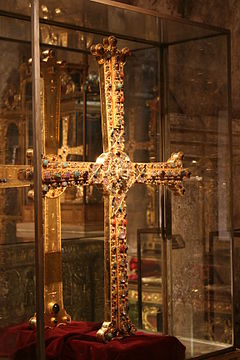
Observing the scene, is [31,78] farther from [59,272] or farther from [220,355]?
[220,355]

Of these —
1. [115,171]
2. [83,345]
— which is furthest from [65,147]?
[83,345]

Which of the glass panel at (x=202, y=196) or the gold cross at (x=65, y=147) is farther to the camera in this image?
the glass panel at (x=202, y=196)

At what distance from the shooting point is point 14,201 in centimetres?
310

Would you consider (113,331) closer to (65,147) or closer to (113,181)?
(113,181)

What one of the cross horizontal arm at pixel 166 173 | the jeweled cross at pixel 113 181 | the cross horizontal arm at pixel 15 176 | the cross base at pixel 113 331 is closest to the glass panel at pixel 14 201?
the cross horizontal arm at pixel 15 176

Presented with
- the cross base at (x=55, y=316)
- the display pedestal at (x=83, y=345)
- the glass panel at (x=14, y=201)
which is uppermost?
the glass panel at (x=14, y=201)

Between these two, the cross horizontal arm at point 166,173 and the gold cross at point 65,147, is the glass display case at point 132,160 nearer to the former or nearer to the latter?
the gold cross at point 65,147

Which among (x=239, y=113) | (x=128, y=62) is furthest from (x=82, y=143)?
(x=239, y=113)

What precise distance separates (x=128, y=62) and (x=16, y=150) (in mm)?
1015

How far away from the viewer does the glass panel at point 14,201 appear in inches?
120

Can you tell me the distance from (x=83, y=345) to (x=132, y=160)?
3.22ft

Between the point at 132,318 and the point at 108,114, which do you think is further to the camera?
the point at 132,318

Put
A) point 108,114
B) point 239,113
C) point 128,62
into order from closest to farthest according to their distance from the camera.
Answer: point 108,114 < point 128,62 < point 239,113

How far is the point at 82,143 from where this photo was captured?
12.0ft
